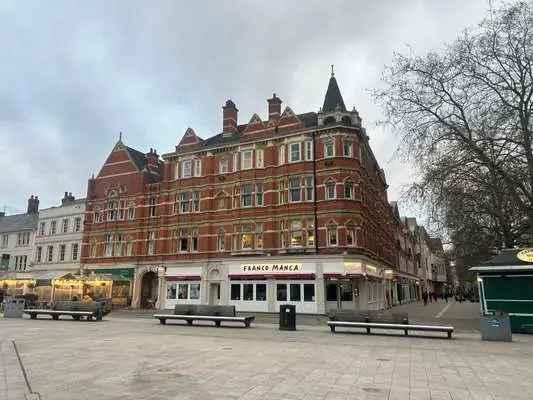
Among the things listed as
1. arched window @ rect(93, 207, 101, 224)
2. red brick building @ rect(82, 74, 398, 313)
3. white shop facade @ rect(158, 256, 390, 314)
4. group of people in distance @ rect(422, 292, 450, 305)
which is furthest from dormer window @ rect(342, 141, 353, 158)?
group of people in distance @ rect(422, 292, 450, 305)

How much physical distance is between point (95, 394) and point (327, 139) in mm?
28482

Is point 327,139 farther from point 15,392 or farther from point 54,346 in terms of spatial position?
point 15,392

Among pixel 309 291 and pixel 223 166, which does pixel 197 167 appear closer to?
pixel 223 166

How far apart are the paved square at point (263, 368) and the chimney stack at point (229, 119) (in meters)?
26.7

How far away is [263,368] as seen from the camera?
9.59 metres

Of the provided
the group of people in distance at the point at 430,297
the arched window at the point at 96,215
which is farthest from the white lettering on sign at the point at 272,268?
the group of people in distance at the point at 430,297

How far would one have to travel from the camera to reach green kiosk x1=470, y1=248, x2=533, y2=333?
1828 cm

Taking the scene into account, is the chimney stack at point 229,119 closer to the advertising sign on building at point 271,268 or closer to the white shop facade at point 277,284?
the white shop facade at point 277,284

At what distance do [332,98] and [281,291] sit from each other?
1670 cm

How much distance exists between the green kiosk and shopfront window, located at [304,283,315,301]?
1385 cm

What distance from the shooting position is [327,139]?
110 ft

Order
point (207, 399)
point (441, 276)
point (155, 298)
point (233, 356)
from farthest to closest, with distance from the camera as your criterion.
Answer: point (441, 276) → point (155, 298) → point (233, 356) → point (207, 399)

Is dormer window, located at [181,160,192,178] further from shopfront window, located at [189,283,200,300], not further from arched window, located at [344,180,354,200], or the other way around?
arched window, located at [344,180,354,200]

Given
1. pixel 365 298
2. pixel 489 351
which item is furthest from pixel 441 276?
pixel 489 351
